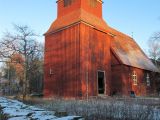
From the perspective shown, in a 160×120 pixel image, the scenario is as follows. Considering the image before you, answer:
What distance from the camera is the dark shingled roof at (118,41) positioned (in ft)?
105

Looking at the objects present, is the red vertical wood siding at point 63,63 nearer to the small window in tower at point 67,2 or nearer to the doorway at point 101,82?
the small window in tower at point 67,2

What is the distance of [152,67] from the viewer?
44125 millimetres

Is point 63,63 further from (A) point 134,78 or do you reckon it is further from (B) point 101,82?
(A) point 134,78

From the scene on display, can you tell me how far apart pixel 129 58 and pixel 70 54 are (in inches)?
419

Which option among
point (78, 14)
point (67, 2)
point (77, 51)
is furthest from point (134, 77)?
point (67, 2)

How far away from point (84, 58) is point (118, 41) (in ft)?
38.7

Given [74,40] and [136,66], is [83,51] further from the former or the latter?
[136,66]

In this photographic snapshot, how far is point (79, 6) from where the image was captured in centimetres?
3250

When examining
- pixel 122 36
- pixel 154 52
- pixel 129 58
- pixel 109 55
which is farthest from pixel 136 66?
pixel 154 52

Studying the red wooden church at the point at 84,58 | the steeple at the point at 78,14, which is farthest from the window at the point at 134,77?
the steeple at the point at 78,14

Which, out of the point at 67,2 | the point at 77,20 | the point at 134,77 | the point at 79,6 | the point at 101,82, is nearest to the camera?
the point at 77,20

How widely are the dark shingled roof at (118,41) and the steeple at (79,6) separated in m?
0.57

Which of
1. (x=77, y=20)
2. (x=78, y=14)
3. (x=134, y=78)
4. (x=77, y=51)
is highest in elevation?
(x=78, y=14)

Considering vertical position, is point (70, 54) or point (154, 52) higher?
point (154, 52)
